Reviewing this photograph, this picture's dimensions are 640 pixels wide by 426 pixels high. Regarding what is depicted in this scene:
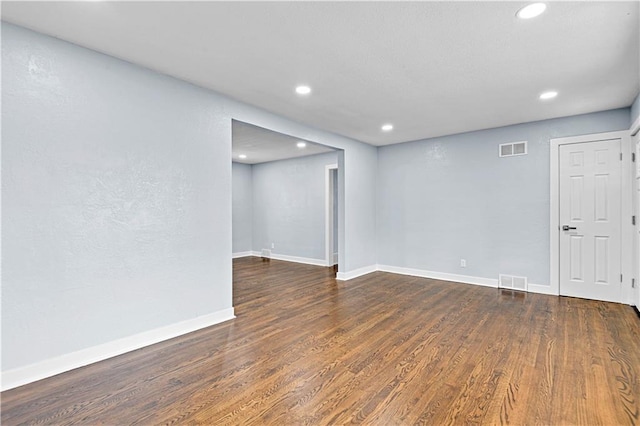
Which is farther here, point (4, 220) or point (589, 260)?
point (589, 260)

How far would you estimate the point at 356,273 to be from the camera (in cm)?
584

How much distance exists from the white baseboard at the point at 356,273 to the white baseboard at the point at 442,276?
0.72ft

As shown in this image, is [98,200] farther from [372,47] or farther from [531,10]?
[531,10]

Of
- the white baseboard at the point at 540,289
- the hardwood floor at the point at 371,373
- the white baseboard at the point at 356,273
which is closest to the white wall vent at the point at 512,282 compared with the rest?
the white baseboard at the point at 540,289

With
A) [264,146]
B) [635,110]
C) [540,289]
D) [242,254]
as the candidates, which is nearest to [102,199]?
[264,146]

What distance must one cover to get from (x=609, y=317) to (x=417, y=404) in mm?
3102

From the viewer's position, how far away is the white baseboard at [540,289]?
4559 mm

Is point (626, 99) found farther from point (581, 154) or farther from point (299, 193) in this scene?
point (299, 193)

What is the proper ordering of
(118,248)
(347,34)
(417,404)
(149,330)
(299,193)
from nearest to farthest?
(417,404), (347,34), (118,248), (149,330), (299,193)

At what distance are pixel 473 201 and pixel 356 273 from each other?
7.74 feet

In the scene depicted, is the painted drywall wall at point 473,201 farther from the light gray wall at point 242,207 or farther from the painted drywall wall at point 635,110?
the light gray wall at point 242,207

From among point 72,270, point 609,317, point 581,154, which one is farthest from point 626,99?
point 72,270

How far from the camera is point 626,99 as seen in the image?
3766mm

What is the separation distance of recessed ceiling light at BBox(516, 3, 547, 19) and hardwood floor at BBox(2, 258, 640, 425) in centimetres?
253
